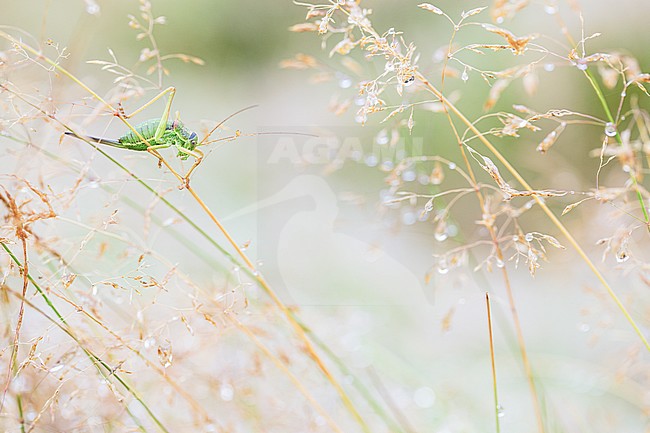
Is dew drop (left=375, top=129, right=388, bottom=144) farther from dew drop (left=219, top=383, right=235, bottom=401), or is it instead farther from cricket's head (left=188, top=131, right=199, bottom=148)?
dew drop (left=219, top=383, right=235, bottom=401)

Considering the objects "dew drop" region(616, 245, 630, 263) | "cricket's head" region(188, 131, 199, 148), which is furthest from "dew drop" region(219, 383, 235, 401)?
"dew drop" region(616, 245, 630, 263)

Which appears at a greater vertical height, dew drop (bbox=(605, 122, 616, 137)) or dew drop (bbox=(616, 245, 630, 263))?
dew drop (bbox=(605, 122, 616, 137))

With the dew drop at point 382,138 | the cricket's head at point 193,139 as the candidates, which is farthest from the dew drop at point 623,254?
the cricket's head at point 193,139

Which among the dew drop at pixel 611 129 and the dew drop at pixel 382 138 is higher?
the dew drop at pixel 382 138

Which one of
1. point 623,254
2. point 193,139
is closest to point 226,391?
point 193,139

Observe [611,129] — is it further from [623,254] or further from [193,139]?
[193,139]

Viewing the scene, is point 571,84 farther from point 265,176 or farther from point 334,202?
point 265,176

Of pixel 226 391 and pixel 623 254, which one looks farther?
pixel 226 391

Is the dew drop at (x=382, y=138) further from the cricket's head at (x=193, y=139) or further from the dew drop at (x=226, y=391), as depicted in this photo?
the dew drop at (x=226, y=391)

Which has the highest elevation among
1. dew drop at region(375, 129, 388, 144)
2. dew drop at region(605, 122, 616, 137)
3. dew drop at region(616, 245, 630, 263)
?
dew drop at region(375, 129, 388, 144)

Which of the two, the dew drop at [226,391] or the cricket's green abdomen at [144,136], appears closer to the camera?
the cricket's green abdomen at [144,136]

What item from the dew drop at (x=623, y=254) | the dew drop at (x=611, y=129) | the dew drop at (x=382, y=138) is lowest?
the dew drop at (x=623, y=254)
